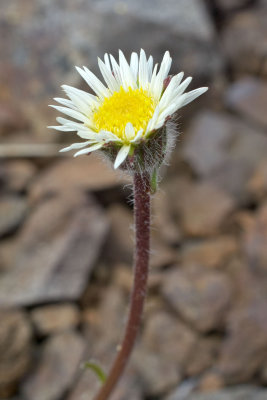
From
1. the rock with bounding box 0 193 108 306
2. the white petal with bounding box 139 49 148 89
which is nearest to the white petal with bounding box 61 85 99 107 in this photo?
the white petal with bounding box 139 49 148 89

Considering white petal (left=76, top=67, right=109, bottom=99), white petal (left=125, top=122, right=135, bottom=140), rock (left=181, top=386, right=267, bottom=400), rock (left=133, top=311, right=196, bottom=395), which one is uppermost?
white petal (left=76, top=67, right=109, bottom=99)

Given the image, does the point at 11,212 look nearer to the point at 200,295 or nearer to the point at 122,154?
the point at 200,295

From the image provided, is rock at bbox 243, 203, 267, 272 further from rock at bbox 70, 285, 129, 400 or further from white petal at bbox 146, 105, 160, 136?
white petal at bbox 146, 105, 160, 136

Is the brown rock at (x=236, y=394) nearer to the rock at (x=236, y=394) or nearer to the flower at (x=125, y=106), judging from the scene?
the rock at (x=236, y=394)

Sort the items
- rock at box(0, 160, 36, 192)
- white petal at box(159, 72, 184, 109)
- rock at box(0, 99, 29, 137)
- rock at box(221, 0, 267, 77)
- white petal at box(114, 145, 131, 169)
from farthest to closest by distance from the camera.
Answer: rock at box(221, 0, 267, 77) → rock at box(0, 99, 29, 137) → rock at box(0, 160, 36, 192) → white petal at box(159, 72, 184, 109) → white petal at box(114, 145, 131, 169)

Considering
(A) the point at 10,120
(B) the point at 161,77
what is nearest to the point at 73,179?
(A) the point at 10,120

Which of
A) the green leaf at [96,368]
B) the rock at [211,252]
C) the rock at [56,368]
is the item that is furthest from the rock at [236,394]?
the rock at [211,252]
